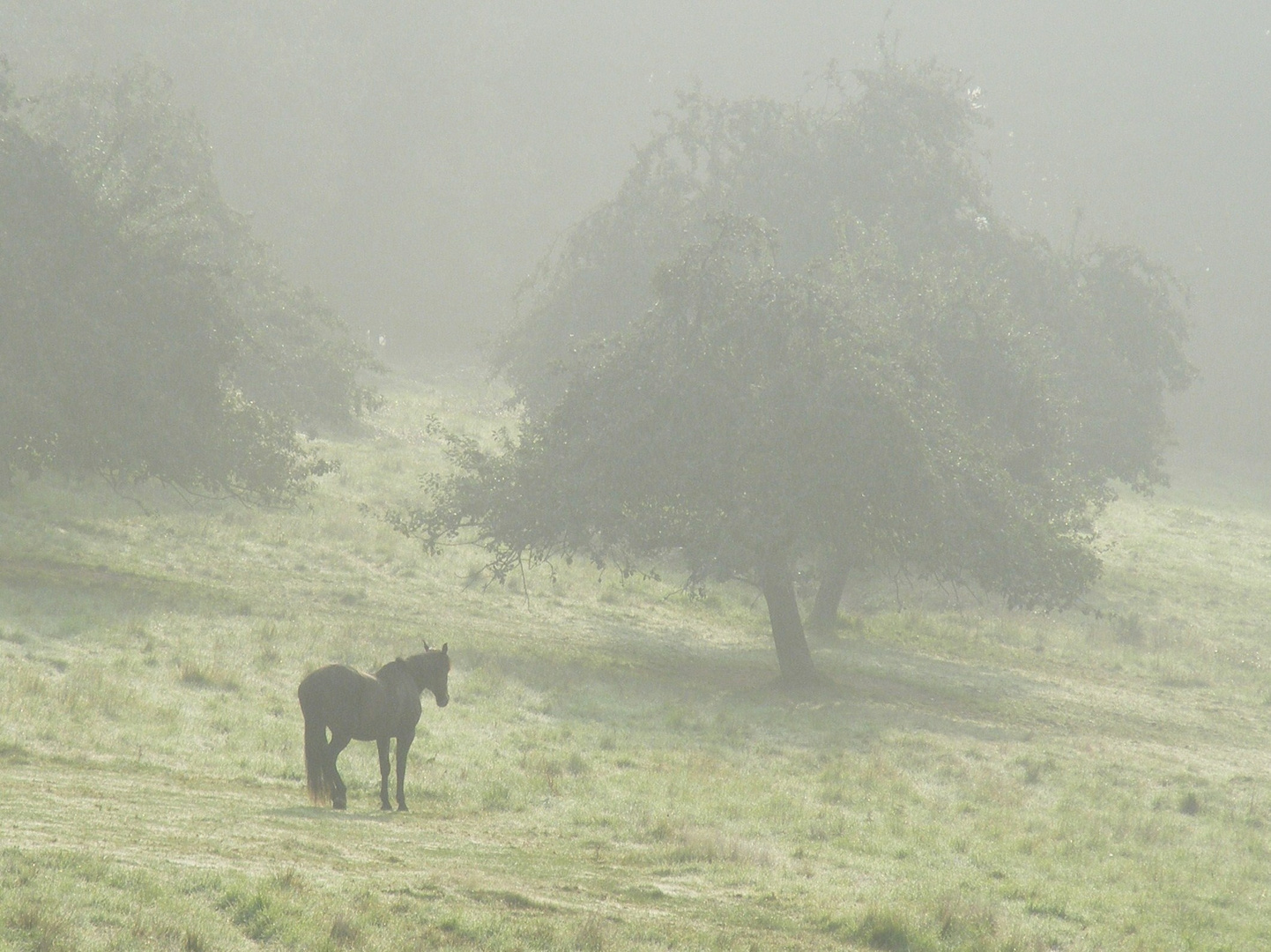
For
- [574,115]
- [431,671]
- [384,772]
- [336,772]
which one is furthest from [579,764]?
[574,115]

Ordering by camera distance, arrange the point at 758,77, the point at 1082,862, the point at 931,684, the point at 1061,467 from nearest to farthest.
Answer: the point at 1082,862 → the point at 931,684 → the point at 1061,467 → the point at 758,77

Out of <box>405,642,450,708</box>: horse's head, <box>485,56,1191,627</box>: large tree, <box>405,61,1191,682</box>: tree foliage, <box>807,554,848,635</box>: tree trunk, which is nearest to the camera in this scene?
<box>405,642,450,708</box>: horse's head

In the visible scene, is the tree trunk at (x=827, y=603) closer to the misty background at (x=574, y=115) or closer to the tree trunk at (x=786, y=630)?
the tree trunk at (x=786, y=630)

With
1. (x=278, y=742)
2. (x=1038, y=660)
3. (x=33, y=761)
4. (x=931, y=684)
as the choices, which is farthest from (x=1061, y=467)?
(x=33, y=761)

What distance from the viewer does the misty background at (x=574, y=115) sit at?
93438 mm

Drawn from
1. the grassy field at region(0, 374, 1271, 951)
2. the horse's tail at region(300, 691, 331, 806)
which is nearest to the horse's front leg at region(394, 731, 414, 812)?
the grassy field at region(0, 374, 1271, 951)

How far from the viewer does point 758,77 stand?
12444 centimetres

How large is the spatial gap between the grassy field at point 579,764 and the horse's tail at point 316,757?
15.0 inches

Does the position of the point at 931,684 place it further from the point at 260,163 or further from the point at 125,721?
the point at 260,163

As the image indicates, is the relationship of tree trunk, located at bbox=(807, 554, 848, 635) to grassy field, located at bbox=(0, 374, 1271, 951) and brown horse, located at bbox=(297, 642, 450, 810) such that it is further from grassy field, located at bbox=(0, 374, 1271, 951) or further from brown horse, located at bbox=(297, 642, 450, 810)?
brown horse, located at bbox=(297, 642, 450, 810)

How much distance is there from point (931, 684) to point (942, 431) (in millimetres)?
6186

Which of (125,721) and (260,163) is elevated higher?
(260,163)

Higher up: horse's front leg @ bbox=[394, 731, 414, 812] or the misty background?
the misty background

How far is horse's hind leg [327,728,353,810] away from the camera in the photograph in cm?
1262
